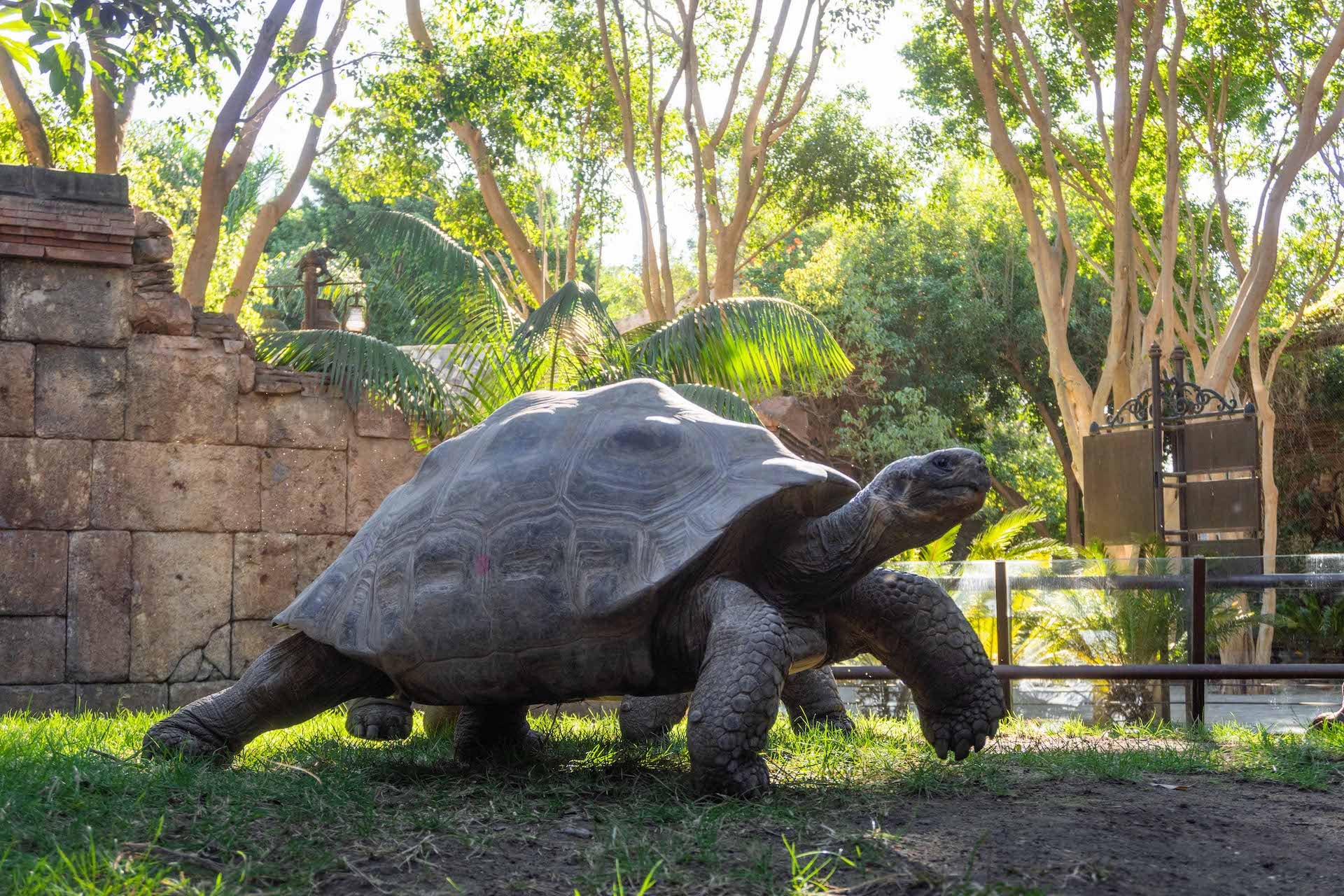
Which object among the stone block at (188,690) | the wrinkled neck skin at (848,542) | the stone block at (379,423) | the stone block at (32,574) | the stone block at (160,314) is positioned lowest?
the stone block at (188,690)

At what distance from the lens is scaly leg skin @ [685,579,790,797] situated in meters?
3.46

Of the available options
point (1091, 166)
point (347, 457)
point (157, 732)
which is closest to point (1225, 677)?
point (157, 732)

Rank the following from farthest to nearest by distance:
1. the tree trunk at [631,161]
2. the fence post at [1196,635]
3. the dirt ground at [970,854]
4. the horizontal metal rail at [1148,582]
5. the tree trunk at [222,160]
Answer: the tree trunk at [631,161]
the tree trunk at [222,160]
the horizontal metal rail at [1148,582]
the fence post at [1196,635]
the dirt ground at [970,854]

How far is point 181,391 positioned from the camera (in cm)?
811

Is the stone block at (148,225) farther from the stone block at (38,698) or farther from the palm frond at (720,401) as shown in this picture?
the palm frond at (720,401)

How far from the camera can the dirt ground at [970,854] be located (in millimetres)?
2547

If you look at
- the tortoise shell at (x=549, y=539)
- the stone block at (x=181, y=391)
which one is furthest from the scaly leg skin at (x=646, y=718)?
the stone block at (x=181, y=391)

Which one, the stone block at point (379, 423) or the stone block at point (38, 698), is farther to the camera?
the stone block at point (379, 423)

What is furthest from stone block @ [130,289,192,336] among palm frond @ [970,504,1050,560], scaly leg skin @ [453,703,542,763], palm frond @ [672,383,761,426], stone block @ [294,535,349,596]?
palm frond @ [970,504,1050,560]

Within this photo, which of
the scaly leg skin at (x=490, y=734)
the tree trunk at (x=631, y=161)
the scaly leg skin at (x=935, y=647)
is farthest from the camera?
the tree trunk at (x=631, y=161)

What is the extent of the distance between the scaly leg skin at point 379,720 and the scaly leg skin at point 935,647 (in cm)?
178

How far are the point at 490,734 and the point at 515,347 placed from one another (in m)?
4.44

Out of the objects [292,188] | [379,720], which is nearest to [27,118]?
[292,188]

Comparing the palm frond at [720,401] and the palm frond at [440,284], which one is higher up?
the palm frond at [440,284]
